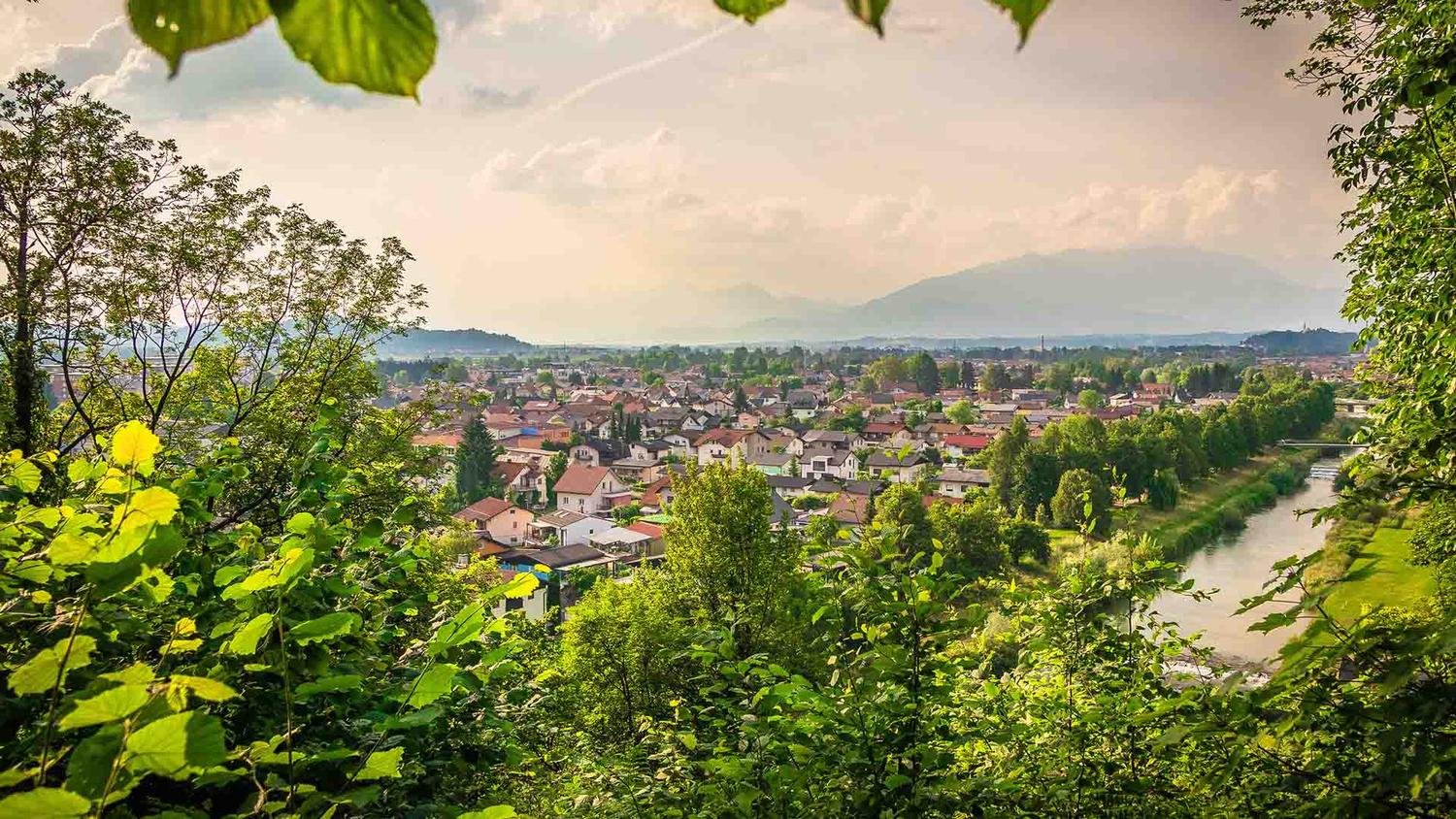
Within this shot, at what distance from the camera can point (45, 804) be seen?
0.62m

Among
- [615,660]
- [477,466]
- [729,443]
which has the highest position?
[615,660]

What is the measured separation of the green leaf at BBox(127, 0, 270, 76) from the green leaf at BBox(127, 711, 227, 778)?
0.58 meters

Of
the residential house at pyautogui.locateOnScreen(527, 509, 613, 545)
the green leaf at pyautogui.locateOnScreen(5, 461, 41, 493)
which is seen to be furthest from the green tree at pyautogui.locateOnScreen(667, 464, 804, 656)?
the residential house at pyautogui.locateOnScreen(527, 509, 613, 545)

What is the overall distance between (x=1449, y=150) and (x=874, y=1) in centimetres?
723

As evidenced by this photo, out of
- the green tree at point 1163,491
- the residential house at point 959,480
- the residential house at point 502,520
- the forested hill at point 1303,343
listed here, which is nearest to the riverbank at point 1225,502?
the green tree at point 1163,491

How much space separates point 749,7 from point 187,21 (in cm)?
30

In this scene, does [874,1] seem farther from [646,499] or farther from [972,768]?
[646,499]

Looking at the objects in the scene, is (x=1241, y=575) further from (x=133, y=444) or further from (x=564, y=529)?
(x=133, y=444)

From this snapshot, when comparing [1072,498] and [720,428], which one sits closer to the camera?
[1072,498]

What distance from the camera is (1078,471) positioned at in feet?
109

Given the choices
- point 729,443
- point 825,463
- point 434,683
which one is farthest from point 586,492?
point 434,683

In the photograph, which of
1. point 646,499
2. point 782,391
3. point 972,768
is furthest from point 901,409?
point 972,768

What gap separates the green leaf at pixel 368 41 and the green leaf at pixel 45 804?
628 mm

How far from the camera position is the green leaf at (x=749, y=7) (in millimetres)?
469
